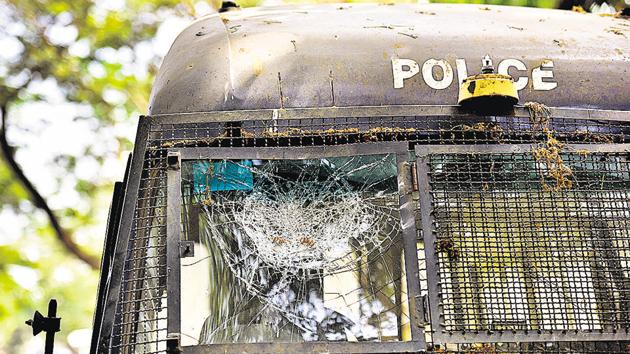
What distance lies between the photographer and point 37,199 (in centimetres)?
1080

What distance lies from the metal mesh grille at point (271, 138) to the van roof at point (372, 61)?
0.33 feet

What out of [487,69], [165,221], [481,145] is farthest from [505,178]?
[165,221]

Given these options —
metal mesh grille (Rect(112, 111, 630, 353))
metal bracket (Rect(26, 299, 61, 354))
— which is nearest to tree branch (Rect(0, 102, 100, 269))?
metal bracket (Rect(26, 299, 61, 354))

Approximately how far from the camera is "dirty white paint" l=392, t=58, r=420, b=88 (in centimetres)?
286

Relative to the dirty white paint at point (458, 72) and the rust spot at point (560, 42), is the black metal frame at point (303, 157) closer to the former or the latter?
the dirty white paint at point (458, 72)

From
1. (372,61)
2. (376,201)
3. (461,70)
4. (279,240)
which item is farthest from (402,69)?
(279,240)

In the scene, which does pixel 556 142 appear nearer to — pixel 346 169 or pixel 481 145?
pixel 481 145

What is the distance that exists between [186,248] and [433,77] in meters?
1.12

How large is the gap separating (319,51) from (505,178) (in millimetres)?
840

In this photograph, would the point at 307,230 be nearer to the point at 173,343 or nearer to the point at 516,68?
the point at 173,343

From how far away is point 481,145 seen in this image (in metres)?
2.66

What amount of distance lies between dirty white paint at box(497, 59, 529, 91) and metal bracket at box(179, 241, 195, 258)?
52.2 inches

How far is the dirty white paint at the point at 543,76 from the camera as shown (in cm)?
290

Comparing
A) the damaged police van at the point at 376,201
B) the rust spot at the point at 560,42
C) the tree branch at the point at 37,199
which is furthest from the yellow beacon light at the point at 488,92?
the tree branch at the point at 37,199
